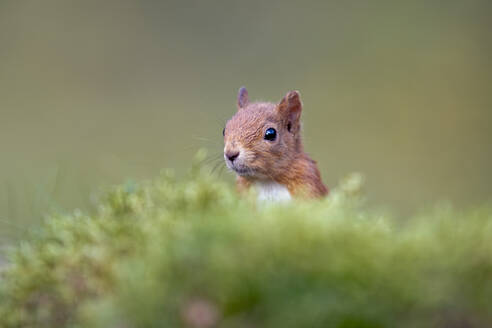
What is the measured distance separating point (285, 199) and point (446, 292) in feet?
6.29

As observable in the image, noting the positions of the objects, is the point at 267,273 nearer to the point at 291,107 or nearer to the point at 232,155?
the point at 232,155

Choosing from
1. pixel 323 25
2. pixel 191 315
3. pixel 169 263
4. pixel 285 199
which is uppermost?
pixel 323 25

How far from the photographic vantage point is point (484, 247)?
1.56 meters

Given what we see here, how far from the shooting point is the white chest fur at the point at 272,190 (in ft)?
11.3

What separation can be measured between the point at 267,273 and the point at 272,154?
211 centimetres

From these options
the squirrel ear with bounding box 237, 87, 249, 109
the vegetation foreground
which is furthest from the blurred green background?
the vegetation foreground

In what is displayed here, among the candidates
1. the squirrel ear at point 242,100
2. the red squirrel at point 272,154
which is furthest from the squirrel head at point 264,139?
the squirrel ear at point 242,100

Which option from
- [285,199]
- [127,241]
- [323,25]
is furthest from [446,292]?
[323,25]

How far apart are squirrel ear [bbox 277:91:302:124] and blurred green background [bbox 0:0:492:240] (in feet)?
15.0

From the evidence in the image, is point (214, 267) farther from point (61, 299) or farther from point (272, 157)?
point (272, 157)

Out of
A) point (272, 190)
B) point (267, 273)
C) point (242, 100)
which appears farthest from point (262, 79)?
point (267, 273)

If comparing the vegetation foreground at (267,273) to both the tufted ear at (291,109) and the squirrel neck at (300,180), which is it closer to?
the squirrel neck at (300,180)

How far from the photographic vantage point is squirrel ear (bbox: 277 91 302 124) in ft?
12.0

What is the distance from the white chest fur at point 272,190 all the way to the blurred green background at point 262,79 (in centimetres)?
480
